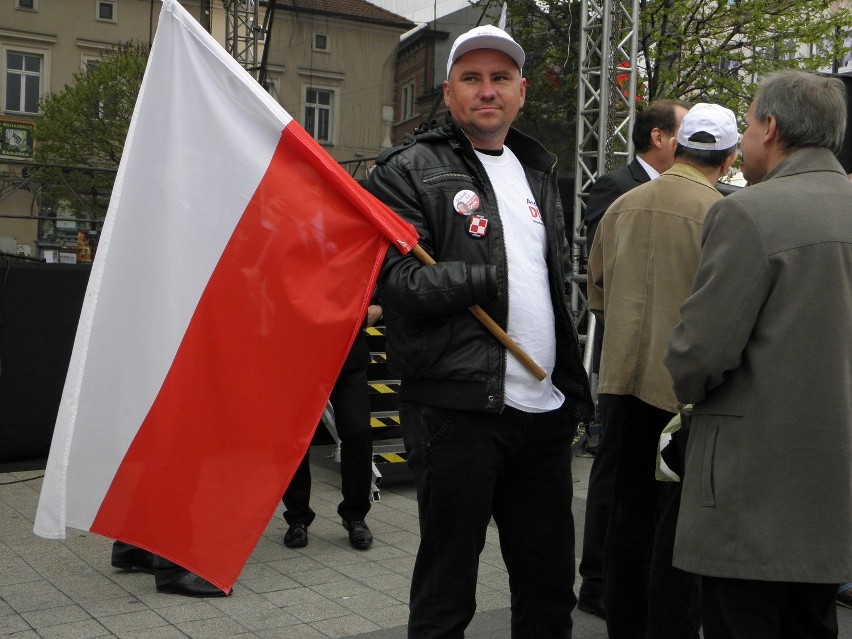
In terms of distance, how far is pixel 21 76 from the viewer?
315 inches

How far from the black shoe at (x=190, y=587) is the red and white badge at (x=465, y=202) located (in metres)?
2.53

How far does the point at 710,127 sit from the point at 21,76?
598 centimetres

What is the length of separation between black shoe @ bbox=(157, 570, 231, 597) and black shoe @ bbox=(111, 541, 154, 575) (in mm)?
314

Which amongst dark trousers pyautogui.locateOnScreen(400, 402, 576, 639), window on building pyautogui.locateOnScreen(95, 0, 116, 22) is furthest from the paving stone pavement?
window on building pyautogui.locateOnScreen(95, 0, 116, 22)

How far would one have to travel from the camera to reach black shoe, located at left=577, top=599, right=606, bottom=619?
462 cm

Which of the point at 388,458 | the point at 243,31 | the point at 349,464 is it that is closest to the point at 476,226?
the point at 349,464

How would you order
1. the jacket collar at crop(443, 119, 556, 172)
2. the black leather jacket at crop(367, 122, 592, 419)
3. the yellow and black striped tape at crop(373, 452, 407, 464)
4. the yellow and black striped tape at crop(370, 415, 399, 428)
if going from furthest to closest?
the yellow and black striped tape at crop(370, 415, 399, 428), the yellow and black striped tape at crop(373, 452, 407, 464), the jacket collar at crop(443, 119, 556, 172), the black leather jacket at crop(367, 122, 592, 419)

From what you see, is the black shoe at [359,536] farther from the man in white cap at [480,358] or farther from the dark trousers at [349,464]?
the man in white cap at [480,358]

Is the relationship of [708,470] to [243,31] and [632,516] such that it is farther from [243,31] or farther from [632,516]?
[243,31]

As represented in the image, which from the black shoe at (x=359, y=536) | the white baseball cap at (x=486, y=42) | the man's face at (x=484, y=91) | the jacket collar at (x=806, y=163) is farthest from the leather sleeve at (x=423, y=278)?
the black shoe at (x=359, y=536)

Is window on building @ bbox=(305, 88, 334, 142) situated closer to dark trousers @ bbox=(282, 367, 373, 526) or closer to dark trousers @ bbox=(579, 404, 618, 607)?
dark trousers @ bbox=(282, 367, 373, 526)

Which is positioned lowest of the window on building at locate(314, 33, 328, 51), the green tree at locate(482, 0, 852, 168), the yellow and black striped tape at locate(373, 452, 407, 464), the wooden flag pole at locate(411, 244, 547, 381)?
the yellow and black striped tape at locate(373, 452, 407, 464)

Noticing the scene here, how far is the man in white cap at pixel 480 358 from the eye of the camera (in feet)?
9.79

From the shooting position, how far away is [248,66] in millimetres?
9781
